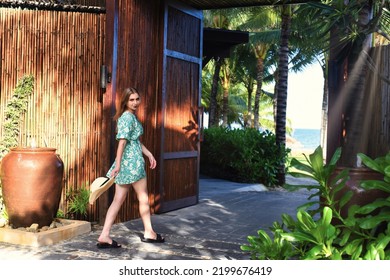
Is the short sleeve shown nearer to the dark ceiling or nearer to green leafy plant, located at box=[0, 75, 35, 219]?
green leafy plant, located at box=[0, 75, 35, 219]

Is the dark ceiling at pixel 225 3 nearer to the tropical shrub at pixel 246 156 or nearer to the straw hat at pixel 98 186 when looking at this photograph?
the straw hat at pixel 98 186

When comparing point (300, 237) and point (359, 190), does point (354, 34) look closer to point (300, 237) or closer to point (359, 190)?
point (359, 190)

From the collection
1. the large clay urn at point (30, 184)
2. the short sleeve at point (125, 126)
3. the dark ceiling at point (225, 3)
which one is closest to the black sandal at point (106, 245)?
the large clay urn at point (30, 184)

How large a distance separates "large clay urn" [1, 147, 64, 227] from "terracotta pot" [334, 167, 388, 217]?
9.63 ft

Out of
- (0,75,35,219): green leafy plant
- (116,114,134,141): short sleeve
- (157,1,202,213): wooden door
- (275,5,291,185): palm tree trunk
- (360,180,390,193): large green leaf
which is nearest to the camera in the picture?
(360,180,390,193): large green leaf

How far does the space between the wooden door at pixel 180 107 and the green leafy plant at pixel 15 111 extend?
1.86m

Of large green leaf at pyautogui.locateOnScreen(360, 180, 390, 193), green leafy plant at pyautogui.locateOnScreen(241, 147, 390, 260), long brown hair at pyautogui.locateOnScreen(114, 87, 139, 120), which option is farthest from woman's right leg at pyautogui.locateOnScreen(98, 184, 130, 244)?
large green leaf at pyautogui.locateOnScreen(360, 180, 390, 193)

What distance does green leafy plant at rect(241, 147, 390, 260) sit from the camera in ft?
10.9

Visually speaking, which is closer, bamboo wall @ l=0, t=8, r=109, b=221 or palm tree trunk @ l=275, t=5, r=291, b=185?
bamboo wall @ l=0, t=8, r=109, b=221

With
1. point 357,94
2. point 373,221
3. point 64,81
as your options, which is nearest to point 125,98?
point 64,81

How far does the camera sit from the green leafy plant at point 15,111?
6.03 m

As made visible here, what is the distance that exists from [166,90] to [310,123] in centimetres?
14096

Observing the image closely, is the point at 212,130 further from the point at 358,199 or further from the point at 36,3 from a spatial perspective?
the point at 358,199

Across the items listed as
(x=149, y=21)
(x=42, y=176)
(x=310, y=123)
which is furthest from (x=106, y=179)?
(x=310, y=123)
